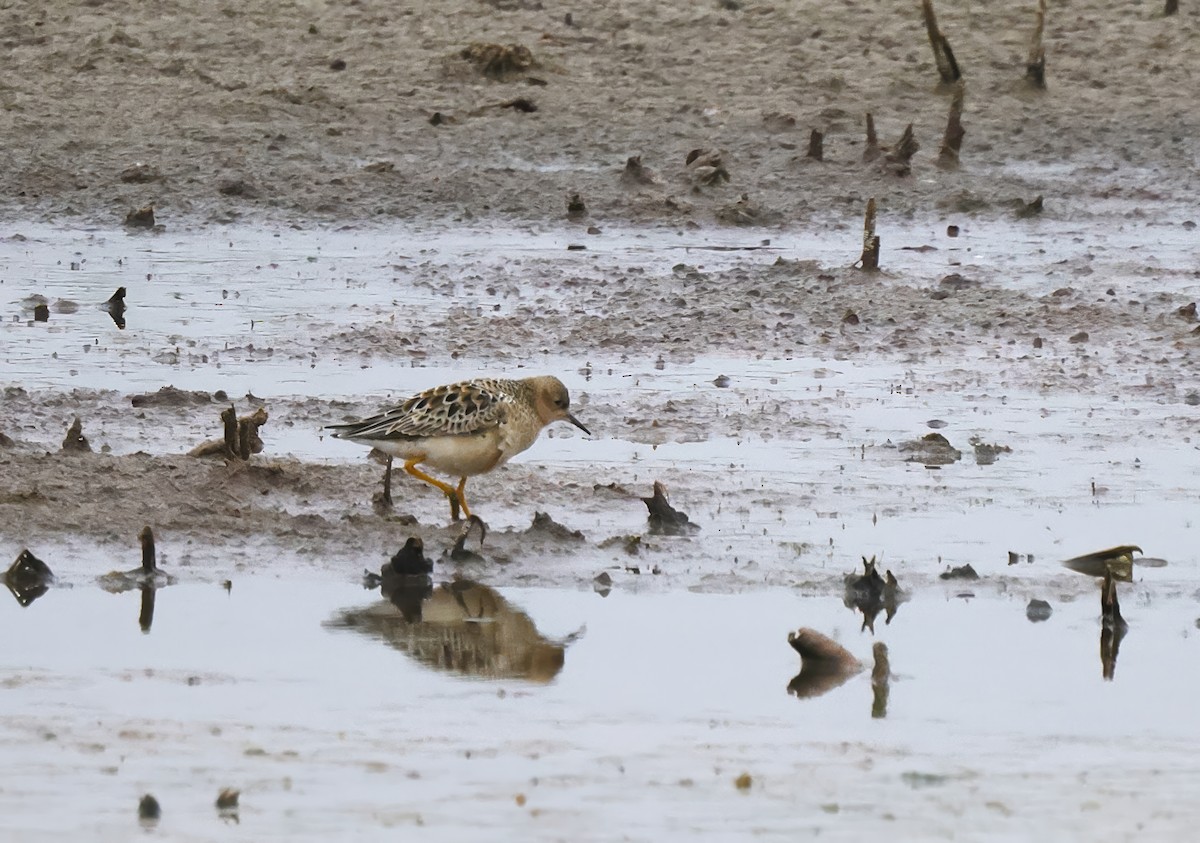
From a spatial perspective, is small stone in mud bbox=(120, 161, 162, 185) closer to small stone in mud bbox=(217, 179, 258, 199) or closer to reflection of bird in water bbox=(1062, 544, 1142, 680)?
small stone in mud bbox=(217, 179, 258, 199)

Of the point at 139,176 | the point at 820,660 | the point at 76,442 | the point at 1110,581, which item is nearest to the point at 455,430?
the point at 76,442

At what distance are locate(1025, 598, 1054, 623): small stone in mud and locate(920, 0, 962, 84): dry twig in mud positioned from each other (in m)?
11.1

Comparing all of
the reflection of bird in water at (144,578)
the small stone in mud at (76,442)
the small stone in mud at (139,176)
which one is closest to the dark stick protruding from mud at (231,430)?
the small stone in mud at (76,442)

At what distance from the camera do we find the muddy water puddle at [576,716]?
238 inches

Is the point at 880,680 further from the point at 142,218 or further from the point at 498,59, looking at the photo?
the point at 498,59

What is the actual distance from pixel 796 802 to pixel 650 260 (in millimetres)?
8836

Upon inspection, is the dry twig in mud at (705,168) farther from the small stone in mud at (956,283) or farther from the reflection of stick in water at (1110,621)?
the reflection of stick in water at (1110,621)

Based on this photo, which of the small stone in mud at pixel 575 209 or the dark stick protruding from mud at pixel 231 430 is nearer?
the dark stick protruding from mud at pixel 231 430

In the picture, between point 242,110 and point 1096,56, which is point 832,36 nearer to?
point 1096,56

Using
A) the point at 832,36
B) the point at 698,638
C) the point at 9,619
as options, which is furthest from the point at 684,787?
the point at 832,36

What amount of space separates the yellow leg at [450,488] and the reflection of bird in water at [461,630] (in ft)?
2.66

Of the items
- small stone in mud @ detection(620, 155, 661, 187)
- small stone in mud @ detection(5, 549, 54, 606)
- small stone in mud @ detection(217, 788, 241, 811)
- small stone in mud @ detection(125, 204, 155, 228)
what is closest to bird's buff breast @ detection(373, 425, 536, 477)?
small stone in mud @ detection(5, 549, 54, 606)

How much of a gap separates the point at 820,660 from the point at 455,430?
2.16m

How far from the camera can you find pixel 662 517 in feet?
29.3
